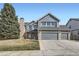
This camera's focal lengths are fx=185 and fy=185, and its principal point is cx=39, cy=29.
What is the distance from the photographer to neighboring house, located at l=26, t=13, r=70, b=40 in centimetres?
3091

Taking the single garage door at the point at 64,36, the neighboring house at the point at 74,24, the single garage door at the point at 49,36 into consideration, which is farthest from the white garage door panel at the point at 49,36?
the neighboring house at the point at 74,24

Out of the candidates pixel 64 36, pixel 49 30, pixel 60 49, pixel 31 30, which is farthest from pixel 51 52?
pixel 31 30

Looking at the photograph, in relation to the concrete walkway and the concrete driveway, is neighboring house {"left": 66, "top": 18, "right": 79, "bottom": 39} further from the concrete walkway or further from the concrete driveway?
the concrete walkway

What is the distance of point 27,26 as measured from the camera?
3484cm

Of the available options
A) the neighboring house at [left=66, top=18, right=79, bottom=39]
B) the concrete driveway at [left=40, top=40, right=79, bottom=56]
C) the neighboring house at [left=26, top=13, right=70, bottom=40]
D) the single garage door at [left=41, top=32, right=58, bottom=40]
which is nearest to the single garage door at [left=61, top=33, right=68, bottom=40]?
the neighboring house at [left=26, top=13, right=70, bottom=40]

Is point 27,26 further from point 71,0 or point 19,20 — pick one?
point 71,0

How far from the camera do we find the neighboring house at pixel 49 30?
30906 mm

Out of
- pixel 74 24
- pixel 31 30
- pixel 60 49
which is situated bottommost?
pixel 60 49

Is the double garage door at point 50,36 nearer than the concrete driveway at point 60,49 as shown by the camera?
No

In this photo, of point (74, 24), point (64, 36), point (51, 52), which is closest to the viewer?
point (51, 52)

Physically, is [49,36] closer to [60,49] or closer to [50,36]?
[50,36]

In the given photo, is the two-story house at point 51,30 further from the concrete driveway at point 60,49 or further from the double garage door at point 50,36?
the concrete driveway at point 60,49

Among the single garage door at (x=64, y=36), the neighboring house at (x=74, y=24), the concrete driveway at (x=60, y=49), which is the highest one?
the neighboring house at (x=74, y=24)

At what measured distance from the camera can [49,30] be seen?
30969mm
